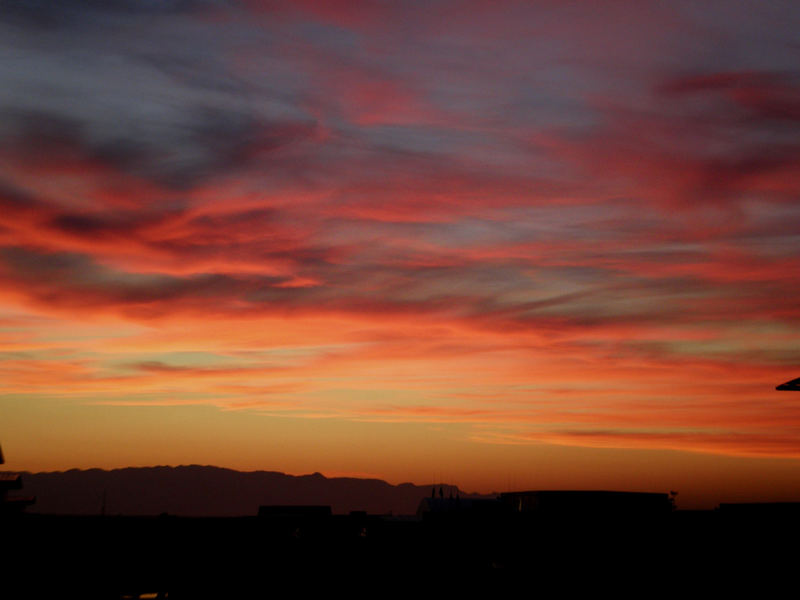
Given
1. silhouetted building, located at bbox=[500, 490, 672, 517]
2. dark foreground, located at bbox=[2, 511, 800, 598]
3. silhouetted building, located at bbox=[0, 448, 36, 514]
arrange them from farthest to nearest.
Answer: silhouetted building, located at bbox=[500, 490, 672, 517] → silhouetted building, located at bbox=[0, 448, 36, 514] → dark foreground, located at bbox=[2, 511, 800, 598]

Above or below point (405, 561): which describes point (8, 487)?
above

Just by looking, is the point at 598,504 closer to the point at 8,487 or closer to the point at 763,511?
the point at 763,511

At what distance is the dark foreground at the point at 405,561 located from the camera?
226ft

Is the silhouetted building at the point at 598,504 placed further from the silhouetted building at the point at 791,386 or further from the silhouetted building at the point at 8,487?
the silhouetted building at the point at 8,487

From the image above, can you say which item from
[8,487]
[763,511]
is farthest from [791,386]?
[8,487]

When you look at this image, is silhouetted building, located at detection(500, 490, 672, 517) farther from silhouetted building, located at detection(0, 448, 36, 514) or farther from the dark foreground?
silhouetted building, located at detection(0, 448, 36, 514)

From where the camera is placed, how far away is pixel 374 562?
237 ft

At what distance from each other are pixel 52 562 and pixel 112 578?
7.30m

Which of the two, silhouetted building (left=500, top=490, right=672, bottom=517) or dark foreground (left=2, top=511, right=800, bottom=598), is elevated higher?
silhouetted building (left=500, top=490, right=672, bottom=517)

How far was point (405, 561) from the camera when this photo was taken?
72500mm

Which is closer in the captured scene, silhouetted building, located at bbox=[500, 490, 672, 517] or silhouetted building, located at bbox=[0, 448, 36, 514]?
silhouetted building, located at bbox=[0, 448, 36, 514]

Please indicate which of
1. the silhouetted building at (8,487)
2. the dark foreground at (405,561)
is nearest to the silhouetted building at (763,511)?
the dark foreground at (405,561)

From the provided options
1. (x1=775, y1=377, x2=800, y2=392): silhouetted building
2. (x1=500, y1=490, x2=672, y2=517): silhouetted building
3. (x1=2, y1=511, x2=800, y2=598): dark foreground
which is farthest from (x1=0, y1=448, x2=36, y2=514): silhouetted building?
(x1=775, y1=377, x2=800, y2=392): silhouetted building

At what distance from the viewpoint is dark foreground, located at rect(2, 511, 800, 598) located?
2714 inches
